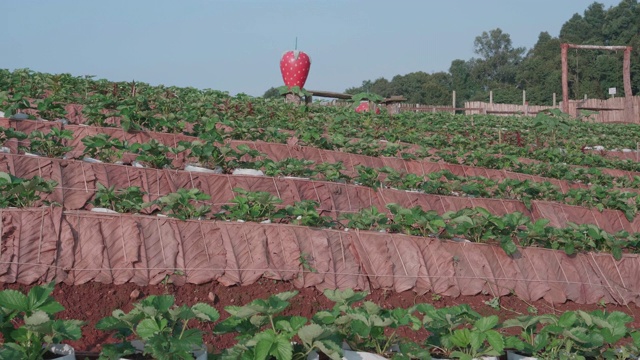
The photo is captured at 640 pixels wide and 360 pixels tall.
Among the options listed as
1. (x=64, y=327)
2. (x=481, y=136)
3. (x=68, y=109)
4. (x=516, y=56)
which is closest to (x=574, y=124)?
(x=481, y=136)

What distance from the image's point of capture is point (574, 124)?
19000 millimetres

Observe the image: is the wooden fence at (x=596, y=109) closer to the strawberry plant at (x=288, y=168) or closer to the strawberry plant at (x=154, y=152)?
the strawberry plant at (x=288, y=168)

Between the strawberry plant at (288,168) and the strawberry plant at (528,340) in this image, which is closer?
the strawberry plant at (528,340)

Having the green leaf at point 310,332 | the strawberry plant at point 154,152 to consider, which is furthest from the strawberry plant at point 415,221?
the green leaf at point 310,332

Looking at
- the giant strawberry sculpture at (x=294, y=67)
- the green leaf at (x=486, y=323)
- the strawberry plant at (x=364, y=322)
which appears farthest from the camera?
the giant strawberry sculpture at (x=294, y=67)

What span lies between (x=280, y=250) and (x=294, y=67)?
12.3 meters

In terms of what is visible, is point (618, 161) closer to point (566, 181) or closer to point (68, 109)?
point (566, 181)

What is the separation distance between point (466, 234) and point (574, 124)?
1396 cm

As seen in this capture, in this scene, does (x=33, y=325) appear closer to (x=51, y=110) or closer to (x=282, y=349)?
(x=282, y=349)

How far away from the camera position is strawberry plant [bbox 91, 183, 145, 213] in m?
5.33

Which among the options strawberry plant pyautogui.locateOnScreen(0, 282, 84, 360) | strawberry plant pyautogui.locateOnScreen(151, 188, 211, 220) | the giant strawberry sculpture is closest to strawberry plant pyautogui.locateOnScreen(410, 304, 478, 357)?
strawberry plant pyautogui.locateOnScreen(0, 282, 84, 360)

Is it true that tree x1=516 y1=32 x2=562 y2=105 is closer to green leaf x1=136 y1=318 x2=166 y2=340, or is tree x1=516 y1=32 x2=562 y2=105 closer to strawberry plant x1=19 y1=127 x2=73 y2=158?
strawberry plant x1=19 y1=127 x2=73 y2=158

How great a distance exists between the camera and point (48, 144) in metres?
6.77

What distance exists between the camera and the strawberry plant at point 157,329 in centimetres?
264
